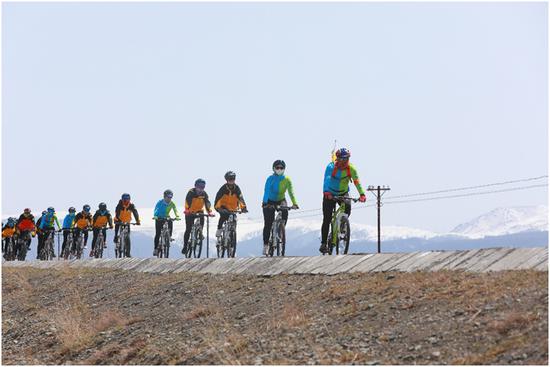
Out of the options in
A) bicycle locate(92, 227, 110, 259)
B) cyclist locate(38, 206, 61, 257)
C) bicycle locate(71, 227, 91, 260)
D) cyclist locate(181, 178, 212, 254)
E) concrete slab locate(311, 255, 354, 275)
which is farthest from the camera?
cyclist locate(38, 206, 61, 257)

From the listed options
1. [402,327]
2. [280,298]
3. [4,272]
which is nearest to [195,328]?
[280,298]

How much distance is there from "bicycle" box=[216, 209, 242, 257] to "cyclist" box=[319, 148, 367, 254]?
4.07m

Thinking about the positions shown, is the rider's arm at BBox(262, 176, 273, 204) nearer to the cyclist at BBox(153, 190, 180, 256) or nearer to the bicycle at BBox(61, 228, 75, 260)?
the cyclist at BBox(153, 190, 180, 256)

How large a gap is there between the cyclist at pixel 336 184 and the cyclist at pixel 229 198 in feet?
12.5

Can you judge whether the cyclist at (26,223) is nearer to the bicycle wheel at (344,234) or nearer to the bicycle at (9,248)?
the bicycle at (9,248)

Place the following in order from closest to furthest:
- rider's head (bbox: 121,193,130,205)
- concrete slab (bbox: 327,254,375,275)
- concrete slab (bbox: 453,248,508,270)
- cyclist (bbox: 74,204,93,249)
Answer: concrete slab (bbox: 453,248,508,270) → concrete slab (bbox: 327,254,375,275) → rider's head (bbox: 121,193,130,205) → cyclist (bbox: 74,204,93,249)

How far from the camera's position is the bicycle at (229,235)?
22188 mm

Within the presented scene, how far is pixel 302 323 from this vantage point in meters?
11.7

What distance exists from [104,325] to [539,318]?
739cm

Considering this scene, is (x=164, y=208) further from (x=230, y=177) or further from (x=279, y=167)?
(x=279, y=167)

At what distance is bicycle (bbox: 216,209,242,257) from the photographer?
2219cm

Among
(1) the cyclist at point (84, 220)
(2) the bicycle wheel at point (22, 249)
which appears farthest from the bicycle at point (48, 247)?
(1) the cyclist at point (84, 220)

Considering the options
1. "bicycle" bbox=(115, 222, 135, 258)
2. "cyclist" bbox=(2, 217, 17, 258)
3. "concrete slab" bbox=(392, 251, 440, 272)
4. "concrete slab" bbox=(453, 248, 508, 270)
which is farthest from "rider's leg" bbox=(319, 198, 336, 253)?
"cyclist" bbox=(2, 217, 17, 258)

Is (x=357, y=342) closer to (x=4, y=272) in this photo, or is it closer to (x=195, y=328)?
(x=195, y=328)
